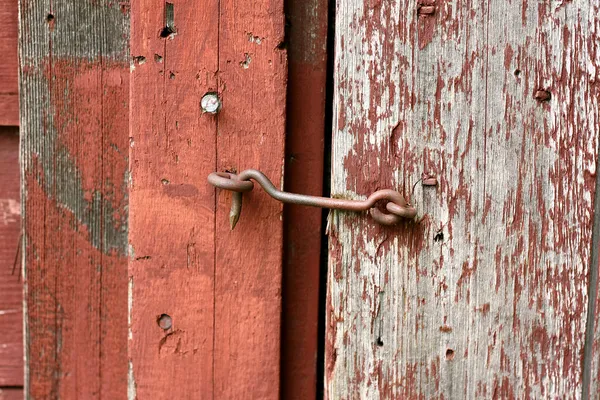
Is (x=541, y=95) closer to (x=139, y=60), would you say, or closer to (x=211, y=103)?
(x=211, y=103)

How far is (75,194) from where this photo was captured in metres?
0.86

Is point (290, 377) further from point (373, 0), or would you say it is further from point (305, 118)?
point (373, 0)

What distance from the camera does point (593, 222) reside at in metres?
0.74

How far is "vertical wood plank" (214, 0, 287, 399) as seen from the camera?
747mm

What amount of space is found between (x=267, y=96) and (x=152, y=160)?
177 mm

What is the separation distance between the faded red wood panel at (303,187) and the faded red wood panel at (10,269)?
1.43ft

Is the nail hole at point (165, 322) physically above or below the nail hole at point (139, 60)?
below

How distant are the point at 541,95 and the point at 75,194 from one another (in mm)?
666

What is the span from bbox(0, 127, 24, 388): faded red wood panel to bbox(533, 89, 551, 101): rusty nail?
761mm

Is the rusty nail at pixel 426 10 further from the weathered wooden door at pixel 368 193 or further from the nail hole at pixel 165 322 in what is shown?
the nail hole at pixel 165 322

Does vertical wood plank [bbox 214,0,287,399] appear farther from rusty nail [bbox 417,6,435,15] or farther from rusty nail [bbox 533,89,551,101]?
rusty nail [bbox 533,89,551,101]

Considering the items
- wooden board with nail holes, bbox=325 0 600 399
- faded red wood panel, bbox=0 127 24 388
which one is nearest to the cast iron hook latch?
wooden board with nail holes, bbox=325 0 600 399

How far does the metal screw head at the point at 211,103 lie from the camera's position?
750 millimetres

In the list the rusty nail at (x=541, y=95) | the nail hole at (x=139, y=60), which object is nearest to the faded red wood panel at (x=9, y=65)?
the nail hole at (x=139, y=60)
